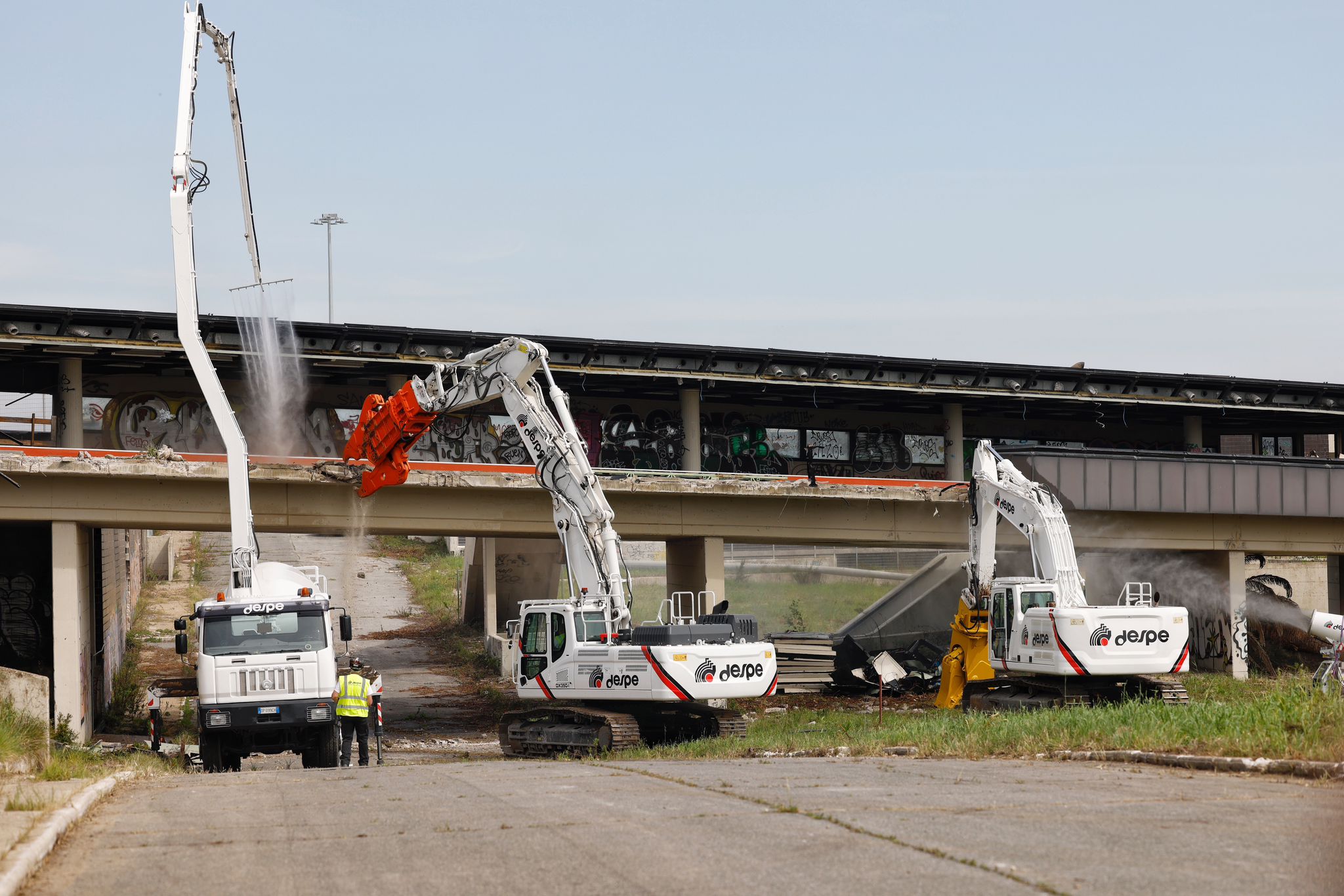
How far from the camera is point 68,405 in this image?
115ft

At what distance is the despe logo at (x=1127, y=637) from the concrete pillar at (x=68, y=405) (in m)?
26.2

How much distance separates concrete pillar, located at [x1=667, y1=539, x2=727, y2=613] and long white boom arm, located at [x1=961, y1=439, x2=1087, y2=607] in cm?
753

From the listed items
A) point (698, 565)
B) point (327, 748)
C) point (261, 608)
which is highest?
point (261, 608)

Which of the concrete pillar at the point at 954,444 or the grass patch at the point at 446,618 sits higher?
the concrete pillar at the point at 954,444

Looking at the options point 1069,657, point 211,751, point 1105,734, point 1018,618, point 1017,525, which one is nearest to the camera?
point 1105,734

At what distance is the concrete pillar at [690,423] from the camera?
132ft

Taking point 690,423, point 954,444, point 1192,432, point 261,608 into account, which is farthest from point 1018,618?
point 1192,432

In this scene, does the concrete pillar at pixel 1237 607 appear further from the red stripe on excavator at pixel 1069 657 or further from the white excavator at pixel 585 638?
the white excavator at pixel 585 638

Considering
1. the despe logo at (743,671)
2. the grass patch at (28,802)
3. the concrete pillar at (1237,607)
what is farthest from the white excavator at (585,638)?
the concrete pillar at (1237,607)

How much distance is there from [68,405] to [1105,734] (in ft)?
95.6

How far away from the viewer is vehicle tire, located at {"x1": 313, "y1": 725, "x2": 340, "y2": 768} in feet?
72.4

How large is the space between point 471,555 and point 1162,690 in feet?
101

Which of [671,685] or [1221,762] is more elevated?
[1221,762]

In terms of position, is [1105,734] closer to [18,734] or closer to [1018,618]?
[1018,618]
